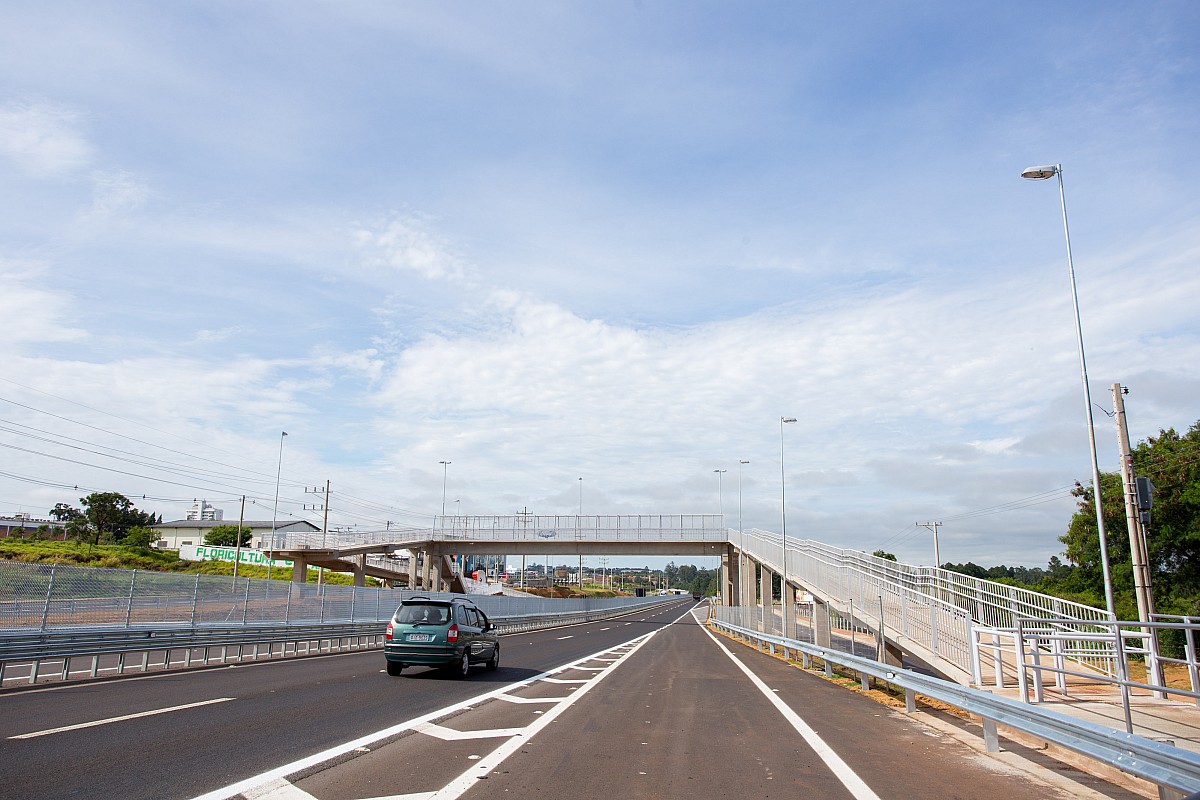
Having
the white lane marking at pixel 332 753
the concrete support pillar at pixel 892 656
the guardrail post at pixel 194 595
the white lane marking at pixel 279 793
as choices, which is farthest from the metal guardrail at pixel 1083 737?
the guardrail post at pixel 194 595

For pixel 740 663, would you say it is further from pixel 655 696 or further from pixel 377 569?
pixel 377 569

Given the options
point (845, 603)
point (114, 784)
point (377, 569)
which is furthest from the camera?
point (377, 569)

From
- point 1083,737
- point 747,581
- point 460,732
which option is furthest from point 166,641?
point 747,581

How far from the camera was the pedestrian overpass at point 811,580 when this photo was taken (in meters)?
16.7

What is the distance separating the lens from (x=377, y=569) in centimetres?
7850

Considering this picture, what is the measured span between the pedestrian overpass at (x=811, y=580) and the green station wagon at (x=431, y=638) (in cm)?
937

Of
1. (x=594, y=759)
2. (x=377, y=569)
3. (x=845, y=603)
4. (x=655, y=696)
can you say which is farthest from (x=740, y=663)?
(x=377, y=569)

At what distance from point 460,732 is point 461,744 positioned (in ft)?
2.95

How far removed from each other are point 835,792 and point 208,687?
37.2 ft

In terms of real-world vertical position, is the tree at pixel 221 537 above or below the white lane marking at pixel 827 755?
above

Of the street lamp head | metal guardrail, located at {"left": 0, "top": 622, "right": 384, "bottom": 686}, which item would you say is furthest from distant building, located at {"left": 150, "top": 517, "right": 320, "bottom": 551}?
the street lamp head

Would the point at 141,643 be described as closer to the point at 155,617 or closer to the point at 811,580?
the point at 155,617

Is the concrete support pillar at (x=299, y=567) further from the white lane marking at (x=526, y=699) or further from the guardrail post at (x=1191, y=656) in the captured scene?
the guardrail post at (x=1191, y=656)

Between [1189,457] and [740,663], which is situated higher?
[1189,457]
